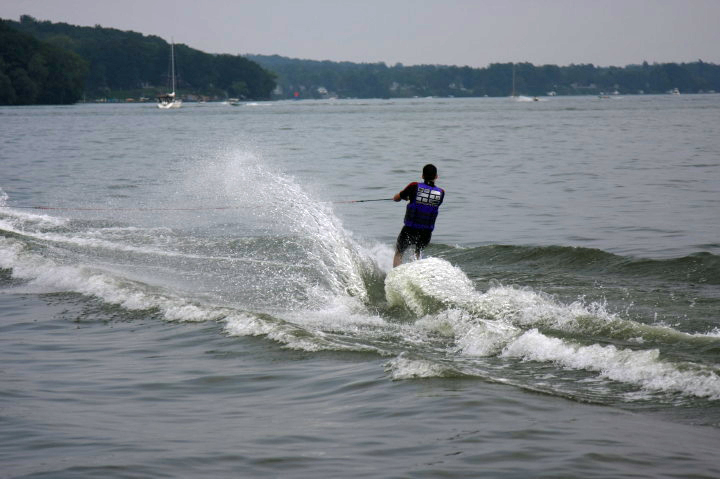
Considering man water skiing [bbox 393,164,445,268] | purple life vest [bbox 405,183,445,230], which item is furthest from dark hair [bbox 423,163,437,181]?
purple life vest [bbox 405,183,445,230]

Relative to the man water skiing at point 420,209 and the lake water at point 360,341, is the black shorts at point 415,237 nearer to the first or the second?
the man water skiing at point 420,209

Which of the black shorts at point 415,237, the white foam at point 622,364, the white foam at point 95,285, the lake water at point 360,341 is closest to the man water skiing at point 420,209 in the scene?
the black shorts at point 415,237

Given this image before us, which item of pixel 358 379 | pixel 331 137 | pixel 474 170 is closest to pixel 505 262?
pixel 358 379

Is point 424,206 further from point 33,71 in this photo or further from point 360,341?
point 33,71

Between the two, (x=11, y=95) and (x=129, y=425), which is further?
→ (x=11, y=95)

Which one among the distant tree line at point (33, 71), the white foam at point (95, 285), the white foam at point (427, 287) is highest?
the distant tree line at point (33, 71)

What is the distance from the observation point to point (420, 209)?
12.4 m

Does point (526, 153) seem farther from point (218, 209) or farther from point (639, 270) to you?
point (639, 270)

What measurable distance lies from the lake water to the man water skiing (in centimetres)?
74

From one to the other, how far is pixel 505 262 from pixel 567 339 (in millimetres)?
5766

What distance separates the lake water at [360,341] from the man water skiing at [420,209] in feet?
2.43

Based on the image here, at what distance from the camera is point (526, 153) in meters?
39.2

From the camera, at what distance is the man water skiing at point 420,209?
12266mm

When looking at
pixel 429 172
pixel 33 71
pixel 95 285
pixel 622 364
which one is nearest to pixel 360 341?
pixel 622 364
